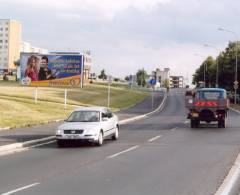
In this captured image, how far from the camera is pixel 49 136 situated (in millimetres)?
24750

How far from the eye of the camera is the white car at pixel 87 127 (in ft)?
68.4

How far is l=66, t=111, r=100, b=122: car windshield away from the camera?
2211 centimetres

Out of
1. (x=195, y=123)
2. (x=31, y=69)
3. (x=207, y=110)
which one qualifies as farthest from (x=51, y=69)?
(x=207, y=110)

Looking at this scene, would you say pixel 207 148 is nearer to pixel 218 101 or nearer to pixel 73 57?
pixel 218 101

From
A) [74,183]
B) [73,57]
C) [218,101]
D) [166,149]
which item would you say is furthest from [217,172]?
[73,57]

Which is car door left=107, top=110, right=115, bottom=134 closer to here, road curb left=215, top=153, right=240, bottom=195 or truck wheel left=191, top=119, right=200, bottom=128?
road curb left=215, top=153, right=240, bottom=195

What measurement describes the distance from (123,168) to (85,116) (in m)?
7.96

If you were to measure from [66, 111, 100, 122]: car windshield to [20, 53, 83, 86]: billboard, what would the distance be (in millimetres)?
36578

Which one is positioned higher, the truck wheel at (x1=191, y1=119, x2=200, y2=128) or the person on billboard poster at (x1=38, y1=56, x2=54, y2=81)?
the person on billboard poster at (x1=38, y1=56, x2=54, y2=81)

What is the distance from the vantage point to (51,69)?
6009 cm

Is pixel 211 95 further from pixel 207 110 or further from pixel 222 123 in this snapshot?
pixel 222 123

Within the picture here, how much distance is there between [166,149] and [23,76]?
41.6 m

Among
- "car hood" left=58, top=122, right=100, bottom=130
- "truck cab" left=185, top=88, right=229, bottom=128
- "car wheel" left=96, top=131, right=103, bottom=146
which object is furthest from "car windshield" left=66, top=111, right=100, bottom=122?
"truck cab" left=185, top=88, right=229, bottom=128

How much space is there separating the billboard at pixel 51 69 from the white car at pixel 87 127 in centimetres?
3627
